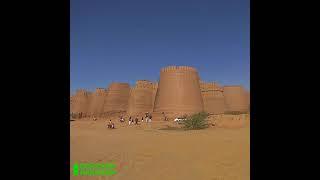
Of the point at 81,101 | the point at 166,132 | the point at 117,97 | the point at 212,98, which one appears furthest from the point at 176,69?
the point at 81,101

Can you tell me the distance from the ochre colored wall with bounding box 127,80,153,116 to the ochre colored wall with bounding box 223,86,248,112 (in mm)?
21554

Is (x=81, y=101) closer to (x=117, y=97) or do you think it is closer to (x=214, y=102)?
(x=117, y=97)

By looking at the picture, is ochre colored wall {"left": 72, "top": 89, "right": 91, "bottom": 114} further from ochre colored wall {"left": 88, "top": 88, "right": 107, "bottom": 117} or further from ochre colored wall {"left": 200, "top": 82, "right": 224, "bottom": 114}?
ochre colored wall {"left": 200, "top": 82, "right": 224, "bottom": 114}

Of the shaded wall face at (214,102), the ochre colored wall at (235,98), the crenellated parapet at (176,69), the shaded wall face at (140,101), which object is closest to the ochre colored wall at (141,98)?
the shaded wall face at (140,101)

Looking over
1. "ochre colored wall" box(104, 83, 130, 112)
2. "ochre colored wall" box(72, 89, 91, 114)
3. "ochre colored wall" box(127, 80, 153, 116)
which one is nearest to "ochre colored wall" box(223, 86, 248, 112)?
"ochre colored wall" box(127, 80, 153, 116)

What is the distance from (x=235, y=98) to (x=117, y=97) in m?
32.5

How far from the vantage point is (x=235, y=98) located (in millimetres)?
80375

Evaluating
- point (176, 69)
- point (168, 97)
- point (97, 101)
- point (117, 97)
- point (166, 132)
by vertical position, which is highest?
point (176, 69)

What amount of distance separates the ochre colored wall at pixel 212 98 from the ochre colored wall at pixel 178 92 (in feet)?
38.7

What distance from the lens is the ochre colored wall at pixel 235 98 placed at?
79438 millimetres

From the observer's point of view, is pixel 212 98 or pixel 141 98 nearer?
pixel 212 98

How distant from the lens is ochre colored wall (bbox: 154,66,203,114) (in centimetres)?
5366
